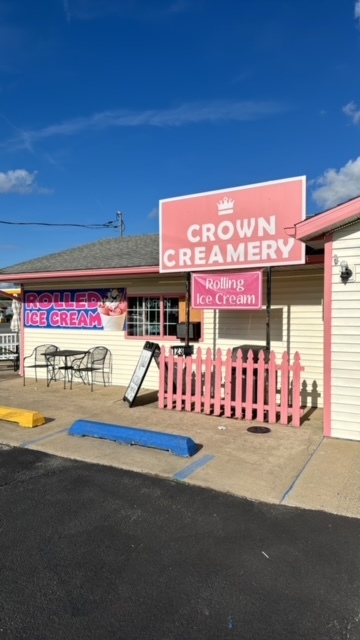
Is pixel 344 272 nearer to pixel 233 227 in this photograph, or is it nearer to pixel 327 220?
pixel 327 220

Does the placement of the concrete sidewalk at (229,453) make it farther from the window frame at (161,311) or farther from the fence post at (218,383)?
the window frame at (161,311)

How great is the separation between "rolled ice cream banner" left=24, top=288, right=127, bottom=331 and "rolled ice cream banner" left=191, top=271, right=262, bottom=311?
281cm

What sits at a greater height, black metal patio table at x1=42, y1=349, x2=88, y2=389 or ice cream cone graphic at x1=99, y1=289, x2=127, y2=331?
ice cream cone graphic at x1=99, y1=289, x2=127, y2=331

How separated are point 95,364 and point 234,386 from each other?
427 cm

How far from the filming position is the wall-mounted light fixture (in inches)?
236

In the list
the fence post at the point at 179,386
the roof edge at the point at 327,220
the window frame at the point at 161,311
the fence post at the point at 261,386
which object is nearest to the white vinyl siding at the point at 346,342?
the roof edge at the point at 327,220

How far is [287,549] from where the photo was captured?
3387 millimetres

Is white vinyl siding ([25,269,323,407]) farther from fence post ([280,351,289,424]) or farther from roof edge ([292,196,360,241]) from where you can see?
roof edge ([292,196,360,241])

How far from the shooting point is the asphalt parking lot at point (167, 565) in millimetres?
2580

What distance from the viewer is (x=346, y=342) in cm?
607

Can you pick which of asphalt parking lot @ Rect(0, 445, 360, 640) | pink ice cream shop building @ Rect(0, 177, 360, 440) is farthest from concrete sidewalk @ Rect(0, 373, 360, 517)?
pink ice cream shop building @ Rect(0, 177, 360, 440)

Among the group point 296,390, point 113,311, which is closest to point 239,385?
point 296,390

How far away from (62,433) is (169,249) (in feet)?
12.3

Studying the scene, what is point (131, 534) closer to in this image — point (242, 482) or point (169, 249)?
point (242, 482)
